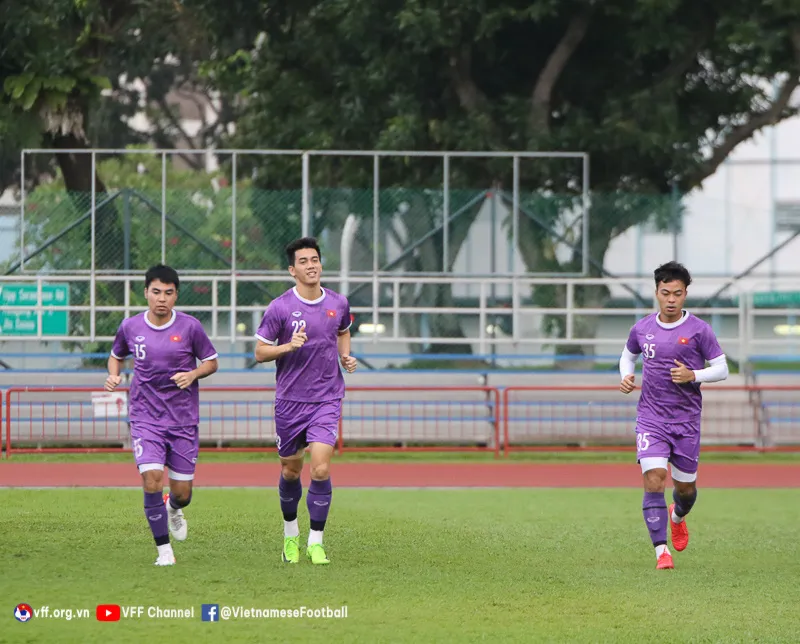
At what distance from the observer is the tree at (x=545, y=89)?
25.9 m

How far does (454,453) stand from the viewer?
23.4m

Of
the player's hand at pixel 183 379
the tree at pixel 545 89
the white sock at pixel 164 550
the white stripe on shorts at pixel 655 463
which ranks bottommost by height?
the white sock at pixel 164 550

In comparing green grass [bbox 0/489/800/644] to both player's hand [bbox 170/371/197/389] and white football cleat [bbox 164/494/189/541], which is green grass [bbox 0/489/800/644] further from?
player's hand [bbox 170/371/197/389]

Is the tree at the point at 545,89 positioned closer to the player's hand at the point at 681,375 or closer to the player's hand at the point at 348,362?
the player's hand at the point at 348,362

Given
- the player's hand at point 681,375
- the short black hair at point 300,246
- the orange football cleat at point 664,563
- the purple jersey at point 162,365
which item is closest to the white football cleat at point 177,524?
the purple jersey at point 162,365

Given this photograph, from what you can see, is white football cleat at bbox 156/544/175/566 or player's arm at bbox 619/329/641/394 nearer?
white football cleat at bbox 156/544/175/566

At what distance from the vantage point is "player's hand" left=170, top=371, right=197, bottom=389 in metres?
11.0

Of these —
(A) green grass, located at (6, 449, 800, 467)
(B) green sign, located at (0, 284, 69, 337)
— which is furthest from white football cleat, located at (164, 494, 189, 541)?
(B) green sign, located at (0, 284, 69, 337)

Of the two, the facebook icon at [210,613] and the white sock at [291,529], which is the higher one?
the white sock at [291,529]

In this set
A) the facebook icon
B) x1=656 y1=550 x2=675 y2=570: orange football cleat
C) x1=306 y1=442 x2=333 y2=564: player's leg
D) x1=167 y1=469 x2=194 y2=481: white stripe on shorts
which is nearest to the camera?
the facebook icon

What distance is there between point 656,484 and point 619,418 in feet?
40.8

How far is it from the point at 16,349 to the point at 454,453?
7107 mm

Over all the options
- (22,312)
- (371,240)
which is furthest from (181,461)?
(371,240)

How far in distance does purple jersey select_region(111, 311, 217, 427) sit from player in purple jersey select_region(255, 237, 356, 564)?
542 millimetres
